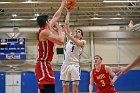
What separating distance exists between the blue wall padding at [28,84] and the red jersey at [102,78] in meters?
13.2

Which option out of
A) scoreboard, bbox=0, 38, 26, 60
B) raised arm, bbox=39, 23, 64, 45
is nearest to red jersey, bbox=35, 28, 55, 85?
raised arm, bbox=39, 23, 64, 45

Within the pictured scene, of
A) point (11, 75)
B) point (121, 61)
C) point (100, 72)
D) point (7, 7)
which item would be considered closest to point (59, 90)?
point (11, 75)

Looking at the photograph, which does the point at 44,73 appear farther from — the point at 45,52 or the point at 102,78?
the point at 102,78

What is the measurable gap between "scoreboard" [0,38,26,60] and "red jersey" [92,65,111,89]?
12.8 m

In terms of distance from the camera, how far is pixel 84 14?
61.8 ft

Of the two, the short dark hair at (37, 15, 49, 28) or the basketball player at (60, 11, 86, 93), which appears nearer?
the short dark hair at (37, 15, 49, 28)

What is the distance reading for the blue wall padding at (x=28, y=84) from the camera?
64.7ft

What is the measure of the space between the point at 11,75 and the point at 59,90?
3.53m

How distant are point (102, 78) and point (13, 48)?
43.2ft

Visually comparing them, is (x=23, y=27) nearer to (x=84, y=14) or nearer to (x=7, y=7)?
(x=7, y=7)

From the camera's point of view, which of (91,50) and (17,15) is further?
(91,50)

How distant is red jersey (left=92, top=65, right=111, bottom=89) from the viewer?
6.73 meters

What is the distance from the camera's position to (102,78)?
682 cm

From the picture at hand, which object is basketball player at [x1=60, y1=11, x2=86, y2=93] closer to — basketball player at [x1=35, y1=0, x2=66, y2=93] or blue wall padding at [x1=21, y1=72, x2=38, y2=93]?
basketball player at [x1=35, y1=0, x2=66, y2=93]
